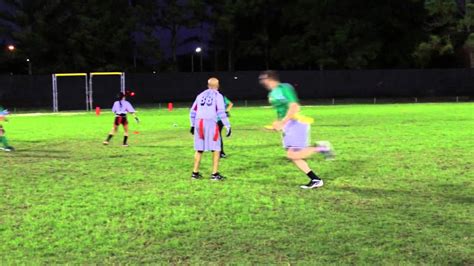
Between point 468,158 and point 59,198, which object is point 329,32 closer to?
point 468,158

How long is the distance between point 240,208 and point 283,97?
2266mm

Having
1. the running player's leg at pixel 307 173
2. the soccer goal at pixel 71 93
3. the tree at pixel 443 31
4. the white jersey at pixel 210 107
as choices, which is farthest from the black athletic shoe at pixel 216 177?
the tree at pixel 443 31

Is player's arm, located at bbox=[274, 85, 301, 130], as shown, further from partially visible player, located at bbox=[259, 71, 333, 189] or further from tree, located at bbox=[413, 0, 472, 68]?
tree, located at bbox=[413, 0, 472, 68]

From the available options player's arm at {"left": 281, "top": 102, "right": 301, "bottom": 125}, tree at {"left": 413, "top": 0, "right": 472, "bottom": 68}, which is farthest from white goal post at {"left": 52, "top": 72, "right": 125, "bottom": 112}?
player's arm at {"left": 281, "top": 102, "right": 301, "bottom": 125}

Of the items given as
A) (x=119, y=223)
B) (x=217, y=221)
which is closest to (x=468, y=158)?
(x=217, y=221)

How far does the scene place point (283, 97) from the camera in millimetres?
8758

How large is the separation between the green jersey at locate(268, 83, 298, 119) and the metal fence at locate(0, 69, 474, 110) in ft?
109

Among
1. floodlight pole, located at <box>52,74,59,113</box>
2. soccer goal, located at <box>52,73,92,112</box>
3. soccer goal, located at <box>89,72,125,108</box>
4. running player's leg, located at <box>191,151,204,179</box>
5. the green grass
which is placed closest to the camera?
the green grass

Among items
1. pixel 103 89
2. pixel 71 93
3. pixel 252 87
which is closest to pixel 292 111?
pixel 71 93

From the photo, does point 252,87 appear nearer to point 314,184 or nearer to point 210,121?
point 210,121

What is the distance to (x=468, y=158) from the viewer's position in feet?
38.7

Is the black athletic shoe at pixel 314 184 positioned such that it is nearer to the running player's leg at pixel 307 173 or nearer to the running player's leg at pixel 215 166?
the running player's leg at pixel 307 173

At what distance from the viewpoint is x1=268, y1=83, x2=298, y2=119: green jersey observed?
8516 mm

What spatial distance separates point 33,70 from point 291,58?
2545 cm
